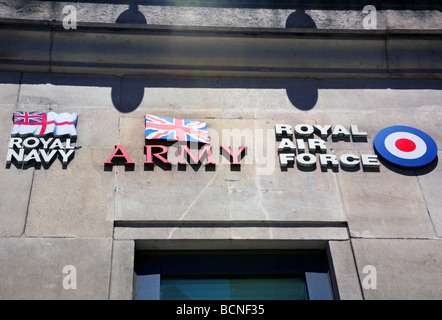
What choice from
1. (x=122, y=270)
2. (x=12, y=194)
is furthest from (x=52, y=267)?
(x=12, y=194)

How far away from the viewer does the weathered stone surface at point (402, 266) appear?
7.00 m

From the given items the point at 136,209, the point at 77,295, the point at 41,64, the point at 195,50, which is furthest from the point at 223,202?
the point at 41,64

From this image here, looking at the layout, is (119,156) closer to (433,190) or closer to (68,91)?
(68,91)

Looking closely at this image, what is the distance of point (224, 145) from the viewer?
327 inches

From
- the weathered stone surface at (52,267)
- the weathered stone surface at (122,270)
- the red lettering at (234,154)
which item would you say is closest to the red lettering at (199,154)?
the red lettering at (234,154)

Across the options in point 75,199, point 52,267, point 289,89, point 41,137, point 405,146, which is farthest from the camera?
point 289,89

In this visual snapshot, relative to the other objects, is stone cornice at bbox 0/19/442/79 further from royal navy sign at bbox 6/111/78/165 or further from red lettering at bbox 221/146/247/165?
red lettering at bbox 221/146/247/165

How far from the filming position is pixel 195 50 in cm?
925

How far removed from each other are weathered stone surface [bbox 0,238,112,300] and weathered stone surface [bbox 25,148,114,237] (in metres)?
0.16

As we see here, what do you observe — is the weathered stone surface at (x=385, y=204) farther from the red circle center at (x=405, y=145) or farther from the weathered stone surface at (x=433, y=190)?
the red circle center at (x=405, y=145)

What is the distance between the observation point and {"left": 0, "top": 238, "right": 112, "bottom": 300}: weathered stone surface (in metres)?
6.73

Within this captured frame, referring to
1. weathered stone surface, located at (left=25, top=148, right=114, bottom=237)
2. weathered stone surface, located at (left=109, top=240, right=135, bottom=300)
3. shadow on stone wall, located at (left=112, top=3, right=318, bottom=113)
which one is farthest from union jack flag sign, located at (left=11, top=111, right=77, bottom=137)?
weathered stone surface, located at (left=109, top=240, right=135, bottom=300)

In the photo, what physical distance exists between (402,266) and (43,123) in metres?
A: 5.12

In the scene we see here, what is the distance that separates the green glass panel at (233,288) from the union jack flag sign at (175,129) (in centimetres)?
200
